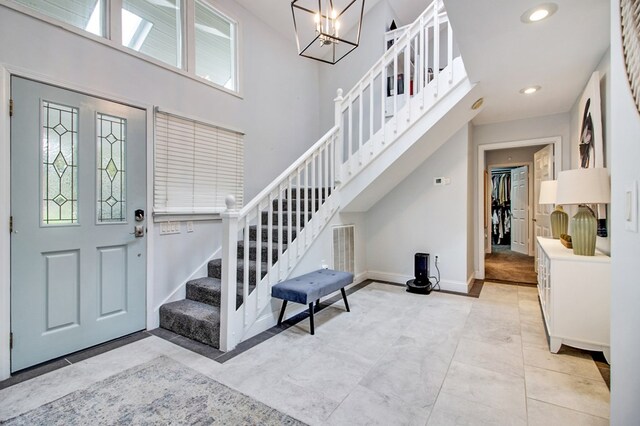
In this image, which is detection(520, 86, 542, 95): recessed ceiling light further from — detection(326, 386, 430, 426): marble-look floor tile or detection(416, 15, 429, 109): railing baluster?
detection(326, 386, 430, 426): marble-look floor tile

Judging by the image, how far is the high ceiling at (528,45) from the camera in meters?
1.93

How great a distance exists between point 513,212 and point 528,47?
655cm

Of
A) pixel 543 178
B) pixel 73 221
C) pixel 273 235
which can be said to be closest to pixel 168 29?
pixel 73 221

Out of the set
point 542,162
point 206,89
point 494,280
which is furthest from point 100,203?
point 542,162

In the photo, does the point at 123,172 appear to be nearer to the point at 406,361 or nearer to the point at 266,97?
the point at 266,97

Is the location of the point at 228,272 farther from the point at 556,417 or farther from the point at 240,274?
the point at 556,417

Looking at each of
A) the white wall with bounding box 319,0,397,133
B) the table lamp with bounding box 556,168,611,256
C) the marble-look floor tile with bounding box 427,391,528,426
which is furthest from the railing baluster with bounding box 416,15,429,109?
the marble-look floor tile with bounding box 427,391,528,426

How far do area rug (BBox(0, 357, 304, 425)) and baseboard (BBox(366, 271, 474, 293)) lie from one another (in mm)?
3148

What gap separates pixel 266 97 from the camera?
4148mm

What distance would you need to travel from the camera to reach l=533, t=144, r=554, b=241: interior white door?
4370mm

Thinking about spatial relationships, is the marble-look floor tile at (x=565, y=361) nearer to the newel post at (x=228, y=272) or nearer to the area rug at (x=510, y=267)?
the newel post at (x=228, y=272)

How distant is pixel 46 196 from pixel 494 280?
18.1ft

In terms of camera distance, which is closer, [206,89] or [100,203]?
[100,203]

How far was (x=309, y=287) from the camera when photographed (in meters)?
2.64
